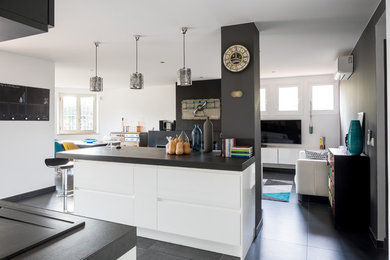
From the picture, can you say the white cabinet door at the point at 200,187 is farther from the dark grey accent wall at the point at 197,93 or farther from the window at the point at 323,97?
the window at the point at 323,97

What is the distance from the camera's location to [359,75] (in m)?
3.60

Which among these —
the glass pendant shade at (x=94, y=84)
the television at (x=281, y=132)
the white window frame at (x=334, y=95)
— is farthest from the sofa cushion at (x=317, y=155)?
the glass pendant shade at (x=94, y=84)

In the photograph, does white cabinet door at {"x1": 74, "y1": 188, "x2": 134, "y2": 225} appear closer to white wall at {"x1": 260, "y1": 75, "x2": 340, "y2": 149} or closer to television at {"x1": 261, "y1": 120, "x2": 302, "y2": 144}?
television at {"x1": 261, "y1": 120, "x2": 302, "y2": 144}

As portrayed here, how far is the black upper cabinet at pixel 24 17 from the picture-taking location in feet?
2.54

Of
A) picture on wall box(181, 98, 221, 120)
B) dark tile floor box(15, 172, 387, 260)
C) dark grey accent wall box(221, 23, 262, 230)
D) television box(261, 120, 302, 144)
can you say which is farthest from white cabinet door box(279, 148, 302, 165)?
dark grey accent wall box(221, 23, 262, 230)

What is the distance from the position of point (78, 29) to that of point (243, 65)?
206 cm

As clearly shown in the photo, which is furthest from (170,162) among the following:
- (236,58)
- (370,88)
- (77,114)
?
(77,114)

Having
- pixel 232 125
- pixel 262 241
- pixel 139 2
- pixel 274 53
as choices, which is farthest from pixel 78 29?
pixel 262 241

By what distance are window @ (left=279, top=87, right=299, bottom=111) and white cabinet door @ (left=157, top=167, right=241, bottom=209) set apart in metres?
5.01

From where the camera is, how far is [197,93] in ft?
24.4

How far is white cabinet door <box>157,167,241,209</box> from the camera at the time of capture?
236 centimetres

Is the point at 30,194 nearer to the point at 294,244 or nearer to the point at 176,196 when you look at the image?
the point at 176,196

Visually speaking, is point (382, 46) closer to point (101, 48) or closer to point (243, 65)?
point (243, 65)

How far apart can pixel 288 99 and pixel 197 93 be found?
2458 millimetres
